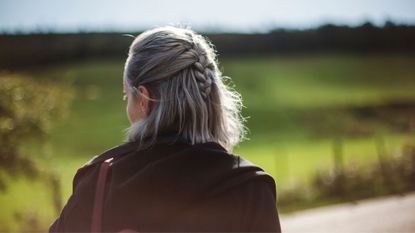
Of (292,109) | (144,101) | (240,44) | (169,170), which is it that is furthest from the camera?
(240,44)

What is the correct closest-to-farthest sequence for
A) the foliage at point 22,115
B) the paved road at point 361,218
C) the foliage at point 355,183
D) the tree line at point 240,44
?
the foliage at point 22,115
the paved road at point 361,218
the foliage at point 355,183
the tree line at point 240,44

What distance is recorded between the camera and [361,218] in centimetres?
801

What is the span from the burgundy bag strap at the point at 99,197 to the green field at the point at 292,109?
11.4 meters

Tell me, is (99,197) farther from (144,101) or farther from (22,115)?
(22,115)

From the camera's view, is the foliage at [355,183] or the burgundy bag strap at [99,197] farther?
the foliage at [355,183]

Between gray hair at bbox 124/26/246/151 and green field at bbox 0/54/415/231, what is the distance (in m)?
11.2

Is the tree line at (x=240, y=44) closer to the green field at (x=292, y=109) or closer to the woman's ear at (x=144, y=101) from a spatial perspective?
the green field at (x=292, y=109)

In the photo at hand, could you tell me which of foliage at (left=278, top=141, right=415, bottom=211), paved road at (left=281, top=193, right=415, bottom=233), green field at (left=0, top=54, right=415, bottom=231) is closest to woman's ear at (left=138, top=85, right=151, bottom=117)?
paved road at (left=281, top=193, right=415, bottom=233)

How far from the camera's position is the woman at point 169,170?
6.35ft

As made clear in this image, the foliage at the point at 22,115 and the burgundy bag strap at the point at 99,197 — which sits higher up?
the burgundy bag strap at the point at 99,197

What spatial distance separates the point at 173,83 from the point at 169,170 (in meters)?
0.37

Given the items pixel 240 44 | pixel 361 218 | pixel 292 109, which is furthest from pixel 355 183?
pixel 240 44

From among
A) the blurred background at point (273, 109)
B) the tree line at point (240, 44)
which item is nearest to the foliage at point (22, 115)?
the blurred background at point (273, 109)

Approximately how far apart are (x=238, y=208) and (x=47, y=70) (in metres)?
34.4
